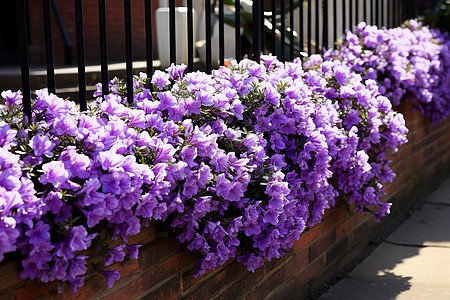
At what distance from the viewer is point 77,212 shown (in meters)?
1.66

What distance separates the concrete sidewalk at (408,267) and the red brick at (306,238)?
32cm

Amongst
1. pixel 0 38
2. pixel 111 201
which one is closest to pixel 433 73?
pixel 111 201

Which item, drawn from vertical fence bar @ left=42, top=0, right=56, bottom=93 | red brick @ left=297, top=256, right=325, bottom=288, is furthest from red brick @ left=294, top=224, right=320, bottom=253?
vertical fence bar @ left=42, top=0, right=56, bottom=93

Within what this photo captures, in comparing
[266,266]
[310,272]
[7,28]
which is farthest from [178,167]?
[7,28]

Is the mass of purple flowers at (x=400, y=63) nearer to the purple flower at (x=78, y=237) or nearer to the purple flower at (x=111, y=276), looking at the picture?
the purple flower at (x=111, y=276)

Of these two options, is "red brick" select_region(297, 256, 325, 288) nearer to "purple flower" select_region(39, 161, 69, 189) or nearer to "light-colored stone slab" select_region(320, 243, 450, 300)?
"light-colored stone slab" select_region(320, 243, 450, 300)

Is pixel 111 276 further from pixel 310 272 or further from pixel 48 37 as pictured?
pixel 310 272

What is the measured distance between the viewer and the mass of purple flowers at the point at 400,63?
3.83 meters

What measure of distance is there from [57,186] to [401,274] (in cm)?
236

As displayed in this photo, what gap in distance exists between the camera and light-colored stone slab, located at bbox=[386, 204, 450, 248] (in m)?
3.94

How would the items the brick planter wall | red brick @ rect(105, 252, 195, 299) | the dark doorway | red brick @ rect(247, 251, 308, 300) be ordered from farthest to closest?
the dark doorway → red brick @ rect(247, 251, 308, 300) → red brick @ rect(105, 252, 195, 299) → the brick planter wall

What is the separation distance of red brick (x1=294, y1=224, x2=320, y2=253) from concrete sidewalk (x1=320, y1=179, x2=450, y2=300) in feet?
1.04

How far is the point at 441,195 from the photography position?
511 cm

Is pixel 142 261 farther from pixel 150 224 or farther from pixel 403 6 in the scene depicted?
pixel 403 6
